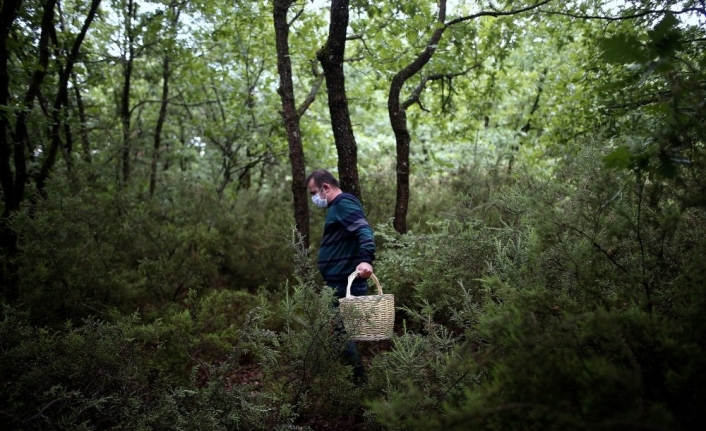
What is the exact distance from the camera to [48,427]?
286 centimetres

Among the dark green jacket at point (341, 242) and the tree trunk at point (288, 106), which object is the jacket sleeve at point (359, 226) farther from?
the tree trunk at point (288, 106)

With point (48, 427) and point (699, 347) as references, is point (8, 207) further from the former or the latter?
point (699, 347)

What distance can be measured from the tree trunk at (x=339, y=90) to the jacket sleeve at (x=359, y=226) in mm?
1219

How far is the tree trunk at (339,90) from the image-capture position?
5.06 m

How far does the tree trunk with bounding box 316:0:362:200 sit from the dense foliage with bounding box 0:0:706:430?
0.87m

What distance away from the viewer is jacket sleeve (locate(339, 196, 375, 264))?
13.0 feet

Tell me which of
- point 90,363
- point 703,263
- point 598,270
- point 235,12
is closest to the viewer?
point 703,263

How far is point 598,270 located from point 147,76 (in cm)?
978

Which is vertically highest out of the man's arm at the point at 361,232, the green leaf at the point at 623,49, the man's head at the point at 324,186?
the green leaf at the point at 623,49

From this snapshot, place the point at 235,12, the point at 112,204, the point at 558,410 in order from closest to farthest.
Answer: the point at 558,410 → the point at 112,204 → the point at 235,12

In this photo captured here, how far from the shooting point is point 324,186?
4.47 meters

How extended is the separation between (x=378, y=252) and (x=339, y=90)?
2.36 meters

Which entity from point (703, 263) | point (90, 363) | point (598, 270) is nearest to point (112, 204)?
point (90, 363)

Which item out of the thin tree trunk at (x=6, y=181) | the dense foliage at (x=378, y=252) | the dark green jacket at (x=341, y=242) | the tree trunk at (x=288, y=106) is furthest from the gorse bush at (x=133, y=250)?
the dark green jacket at (x=341, y=242)
